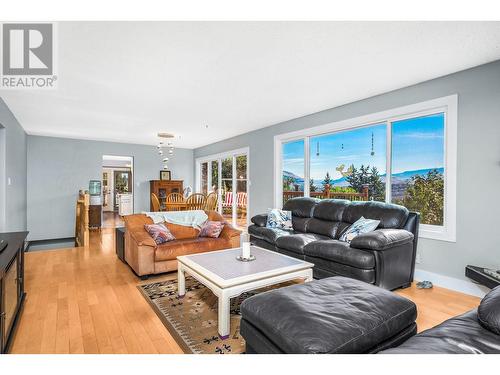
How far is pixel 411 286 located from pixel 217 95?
3.48m

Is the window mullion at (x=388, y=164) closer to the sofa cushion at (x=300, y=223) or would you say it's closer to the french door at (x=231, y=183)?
the sofa cushion at (x=300, y=223)

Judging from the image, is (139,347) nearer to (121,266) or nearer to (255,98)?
(121,266)

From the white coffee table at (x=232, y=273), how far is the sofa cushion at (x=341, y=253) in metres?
0.51

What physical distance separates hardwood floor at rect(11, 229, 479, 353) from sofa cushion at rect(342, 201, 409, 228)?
784 mm

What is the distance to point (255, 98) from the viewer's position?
385 cm

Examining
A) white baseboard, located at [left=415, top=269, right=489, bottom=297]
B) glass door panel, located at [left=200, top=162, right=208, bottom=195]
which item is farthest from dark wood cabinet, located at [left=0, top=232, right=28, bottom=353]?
glass door panel, located at [left=200, top=162, right=208, bottom=195]

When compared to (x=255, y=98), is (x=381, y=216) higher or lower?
lower

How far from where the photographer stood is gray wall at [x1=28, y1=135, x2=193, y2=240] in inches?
254

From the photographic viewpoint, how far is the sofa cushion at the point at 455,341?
1104mm

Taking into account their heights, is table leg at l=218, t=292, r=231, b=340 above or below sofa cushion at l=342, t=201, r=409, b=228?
below

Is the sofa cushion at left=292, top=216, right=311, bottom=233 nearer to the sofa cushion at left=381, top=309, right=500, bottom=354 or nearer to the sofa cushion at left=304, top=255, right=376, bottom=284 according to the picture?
the sofa cushion at left=304, top=255, right=376, bottom=284

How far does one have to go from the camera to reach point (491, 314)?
49.1 inches

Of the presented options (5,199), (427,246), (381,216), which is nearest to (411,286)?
(427,246)

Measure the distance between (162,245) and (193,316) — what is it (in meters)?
1.32
